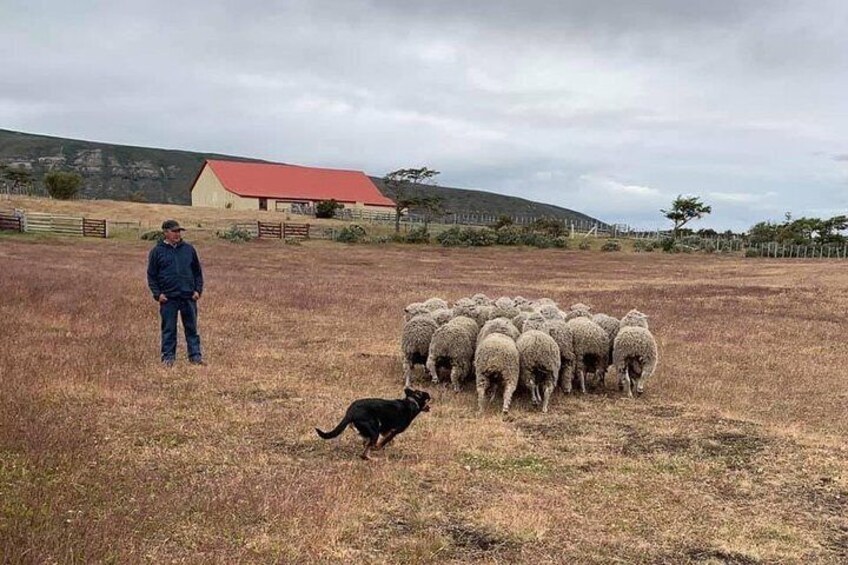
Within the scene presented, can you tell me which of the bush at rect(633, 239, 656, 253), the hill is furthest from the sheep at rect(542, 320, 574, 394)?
the hill

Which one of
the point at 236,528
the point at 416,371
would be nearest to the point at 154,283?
the point at 416,371

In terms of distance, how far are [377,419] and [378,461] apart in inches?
16.9

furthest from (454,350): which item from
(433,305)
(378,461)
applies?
(378,461)

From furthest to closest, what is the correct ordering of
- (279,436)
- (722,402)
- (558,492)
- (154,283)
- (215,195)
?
(215,195), (154,283), (722,402), (279,436), (558,492)

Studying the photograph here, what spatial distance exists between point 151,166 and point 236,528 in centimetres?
15373

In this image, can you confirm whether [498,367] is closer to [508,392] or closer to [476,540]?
[508,392]

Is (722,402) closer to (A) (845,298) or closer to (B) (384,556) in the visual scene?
(B) (384,556)

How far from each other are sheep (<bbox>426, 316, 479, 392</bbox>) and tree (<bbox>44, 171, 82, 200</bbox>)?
261 feet

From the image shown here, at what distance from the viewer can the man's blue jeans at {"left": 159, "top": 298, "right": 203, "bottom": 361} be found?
37.9 ft

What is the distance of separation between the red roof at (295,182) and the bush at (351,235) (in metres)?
25.4

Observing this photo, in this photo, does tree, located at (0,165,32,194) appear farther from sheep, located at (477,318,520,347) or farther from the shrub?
sheep, located at (477,318,520,347)

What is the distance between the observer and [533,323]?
37.4 feet

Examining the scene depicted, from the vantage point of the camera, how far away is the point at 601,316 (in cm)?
1248

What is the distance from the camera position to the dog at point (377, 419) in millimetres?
7336
